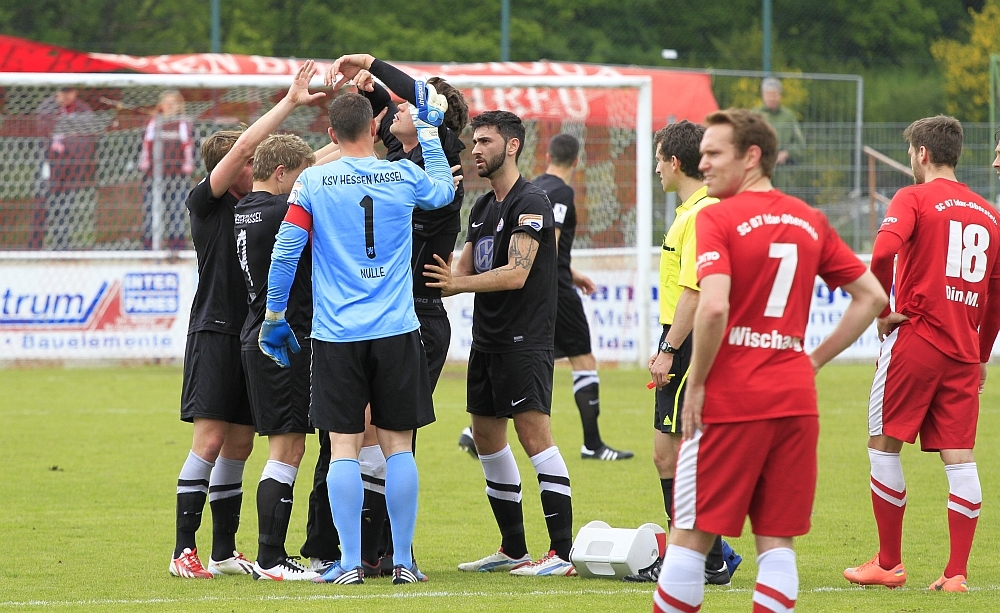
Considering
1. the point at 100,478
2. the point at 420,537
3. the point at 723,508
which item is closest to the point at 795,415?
the point at 723,508

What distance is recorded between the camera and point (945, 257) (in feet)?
19.0

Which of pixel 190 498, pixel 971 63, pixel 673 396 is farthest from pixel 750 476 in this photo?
pixel 971 63

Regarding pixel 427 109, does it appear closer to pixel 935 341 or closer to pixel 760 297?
pixel 760 297

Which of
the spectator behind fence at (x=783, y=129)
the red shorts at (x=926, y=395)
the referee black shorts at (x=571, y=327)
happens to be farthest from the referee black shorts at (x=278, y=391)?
the spectator behind fence at (x=783, y=129)

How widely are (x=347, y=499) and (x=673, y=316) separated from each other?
1692mm

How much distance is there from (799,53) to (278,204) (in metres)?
26.1

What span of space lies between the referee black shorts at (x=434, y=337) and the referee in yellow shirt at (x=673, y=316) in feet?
3.59

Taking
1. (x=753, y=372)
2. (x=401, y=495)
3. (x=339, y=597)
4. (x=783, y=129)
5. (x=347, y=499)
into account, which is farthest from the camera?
(x=783, y=129)

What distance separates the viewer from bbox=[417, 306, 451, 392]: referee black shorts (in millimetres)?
6281

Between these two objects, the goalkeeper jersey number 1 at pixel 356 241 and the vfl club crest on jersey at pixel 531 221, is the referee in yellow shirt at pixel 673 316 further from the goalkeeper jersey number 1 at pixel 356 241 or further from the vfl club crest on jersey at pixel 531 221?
the goalkeeper jersey number 1 at pixel 356 241

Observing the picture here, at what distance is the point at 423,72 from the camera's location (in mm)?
18062

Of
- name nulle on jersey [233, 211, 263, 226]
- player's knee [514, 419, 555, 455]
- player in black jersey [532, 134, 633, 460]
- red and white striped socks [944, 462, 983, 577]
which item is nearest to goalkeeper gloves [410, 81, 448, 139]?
name nulle on jersey [233, 211, 263, 226]

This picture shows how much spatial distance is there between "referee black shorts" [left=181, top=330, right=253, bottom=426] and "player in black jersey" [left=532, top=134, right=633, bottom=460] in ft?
13.9

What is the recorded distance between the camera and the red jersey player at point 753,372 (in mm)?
4082
